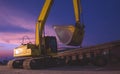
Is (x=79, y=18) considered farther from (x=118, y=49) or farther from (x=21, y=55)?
(x=21, y=55)

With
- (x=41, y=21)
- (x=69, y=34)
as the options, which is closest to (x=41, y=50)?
(x=41, y=21)

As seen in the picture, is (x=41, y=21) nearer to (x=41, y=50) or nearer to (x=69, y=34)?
(x=41, y=50)

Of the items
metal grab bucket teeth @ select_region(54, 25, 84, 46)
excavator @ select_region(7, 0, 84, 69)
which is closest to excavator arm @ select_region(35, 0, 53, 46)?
excavator @ select_region(7, 0, 84, 69)

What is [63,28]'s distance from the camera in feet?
83.3

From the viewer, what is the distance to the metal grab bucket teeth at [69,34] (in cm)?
2520

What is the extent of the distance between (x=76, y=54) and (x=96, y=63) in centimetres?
541

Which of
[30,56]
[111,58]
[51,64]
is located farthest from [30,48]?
[111,58]

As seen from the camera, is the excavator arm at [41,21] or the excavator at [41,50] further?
the excavator arm at [41,21]

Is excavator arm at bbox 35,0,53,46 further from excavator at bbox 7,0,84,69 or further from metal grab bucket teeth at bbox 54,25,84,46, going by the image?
metal grab bucket teeth at bbox 54,25,84,46

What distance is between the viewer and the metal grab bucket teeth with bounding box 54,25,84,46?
25.2 m

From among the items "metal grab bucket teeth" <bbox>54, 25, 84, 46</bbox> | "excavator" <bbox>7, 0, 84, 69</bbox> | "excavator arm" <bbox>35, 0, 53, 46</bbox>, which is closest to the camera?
"metal grab bucket teeth" <bbox>54, 25, 84, 46</bbox>

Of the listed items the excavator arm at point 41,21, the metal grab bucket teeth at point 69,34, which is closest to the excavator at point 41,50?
the excavator arm at point 41,21

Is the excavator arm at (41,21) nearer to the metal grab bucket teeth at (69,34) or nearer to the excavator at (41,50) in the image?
the excavator at (41,50)

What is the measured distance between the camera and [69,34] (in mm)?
25297
